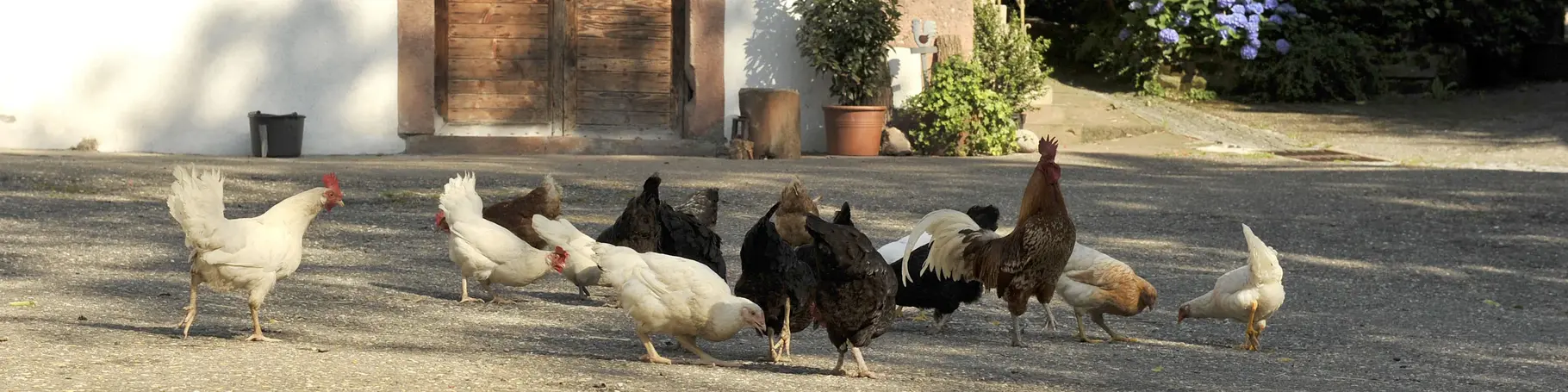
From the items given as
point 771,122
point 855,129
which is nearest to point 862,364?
point 771,122

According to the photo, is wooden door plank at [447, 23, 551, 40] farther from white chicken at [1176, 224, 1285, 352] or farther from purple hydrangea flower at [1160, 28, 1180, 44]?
white chicken at [1176, 224, 1285, 352]

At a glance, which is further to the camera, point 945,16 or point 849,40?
point 945,16

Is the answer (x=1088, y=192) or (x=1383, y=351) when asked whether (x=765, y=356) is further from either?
(x=1088, y=192)

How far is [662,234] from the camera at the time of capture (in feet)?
24.2

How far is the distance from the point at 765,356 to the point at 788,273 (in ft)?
1.57

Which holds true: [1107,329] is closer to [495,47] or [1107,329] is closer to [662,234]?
[662,234]

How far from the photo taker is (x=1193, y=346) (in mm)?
7211

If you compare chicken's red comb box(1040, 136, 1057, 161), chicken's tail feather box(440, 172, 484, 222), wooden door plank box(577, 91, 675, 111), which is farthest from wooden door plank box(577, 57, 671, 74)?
chicken's red comb box(1040, 136, 1057, 161)

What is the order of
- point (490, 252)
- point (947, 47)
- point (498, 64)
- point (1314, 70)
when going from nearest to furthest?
point (490, 252)
point (498, 64)
point (947, 47)
point (1314, 70)

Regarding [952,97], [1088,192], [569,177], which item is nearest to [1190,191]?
[1088,192]

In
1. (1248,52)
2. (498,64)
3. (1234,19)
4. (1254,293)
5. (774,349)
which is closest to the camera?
(774,349)

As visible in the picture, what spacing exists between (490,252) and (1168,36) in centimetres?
1489

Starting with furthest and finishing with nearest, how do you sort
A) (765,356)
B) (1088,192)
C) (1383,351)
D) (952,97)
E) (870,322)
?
(952,97)
(1088,192)
(1383,351)
(765,356)
(870,322)

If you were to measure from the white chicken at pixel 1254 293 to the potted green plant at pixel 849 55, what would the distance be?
9255 mm
